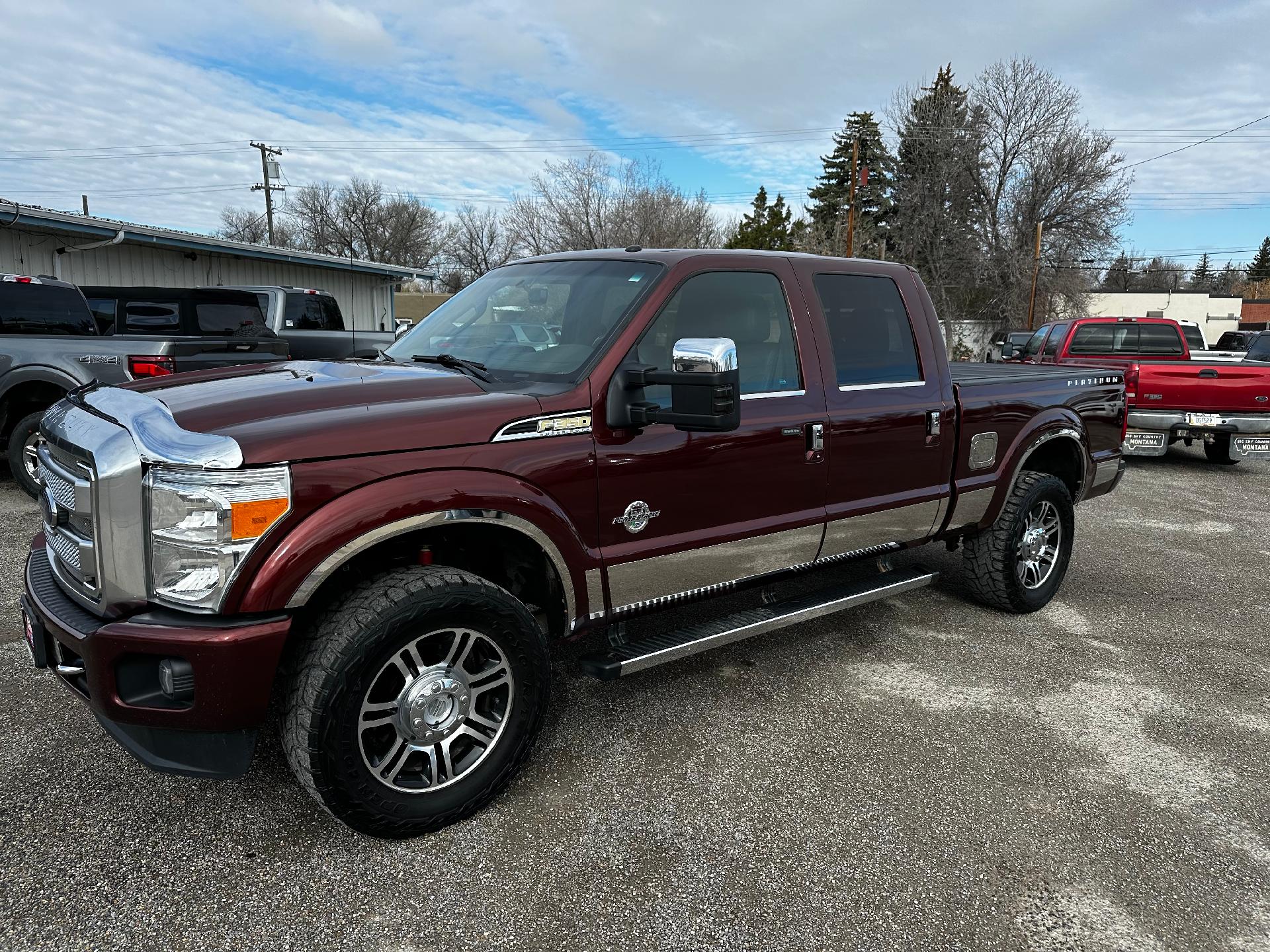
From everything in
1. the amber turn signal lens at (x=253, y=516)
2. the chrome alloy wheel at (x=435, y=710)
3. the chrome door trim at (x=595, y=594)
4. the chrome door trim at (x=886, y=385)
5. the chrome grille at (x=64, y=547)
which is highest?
the chrome door trim at (x=886, y=385)

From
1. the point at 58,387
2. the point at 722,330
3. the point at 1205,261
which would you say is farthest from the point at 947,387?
the point at 1205,261

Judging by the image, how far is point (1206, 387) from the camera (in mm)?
9766

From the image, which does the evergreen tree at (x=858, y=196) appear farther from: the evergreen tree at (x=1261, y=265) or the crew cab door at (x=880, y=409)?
the evergreen tree at (x=1261, y=265)

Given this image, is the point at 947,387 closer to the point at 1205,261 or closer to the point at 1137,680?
the point at 1137,680

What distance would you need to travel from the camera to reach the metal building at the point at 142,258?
13.9 m

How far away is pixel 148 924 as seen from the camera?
7.57ft

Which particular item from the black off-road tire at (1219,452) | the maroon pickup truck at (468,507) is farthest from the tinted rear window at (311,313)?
the black off-road tire at (1219,452)

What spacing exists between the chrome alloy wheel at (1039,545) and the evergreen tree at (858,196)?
30.8m

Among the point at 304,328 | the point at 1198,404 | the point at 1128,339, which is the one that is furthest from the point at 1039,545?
the point at 304,328

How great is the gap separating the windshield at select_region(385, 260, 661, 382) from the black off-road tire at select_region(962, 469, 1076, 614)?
2661 mm

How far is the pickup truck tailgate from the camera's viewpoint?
970 centimetres

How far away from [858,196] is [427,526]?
48429 mm

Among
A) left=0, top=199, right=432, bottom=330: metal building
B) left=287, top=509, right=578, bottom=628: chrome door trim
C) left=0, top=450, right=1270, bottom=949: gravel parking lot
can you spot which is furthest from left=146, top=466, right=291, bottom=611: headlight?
left=0, top=199, right=432, bottom=330: metal building

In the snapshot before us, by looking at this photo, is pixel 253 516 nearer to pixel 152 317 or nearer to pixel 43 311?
pixel 43 311
